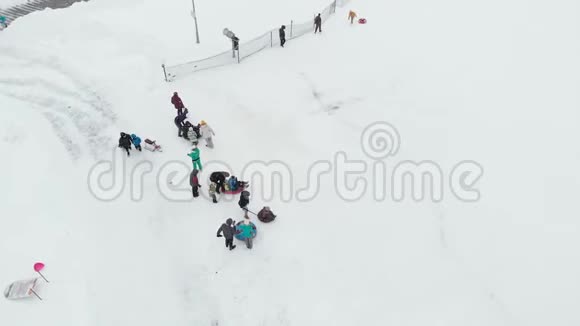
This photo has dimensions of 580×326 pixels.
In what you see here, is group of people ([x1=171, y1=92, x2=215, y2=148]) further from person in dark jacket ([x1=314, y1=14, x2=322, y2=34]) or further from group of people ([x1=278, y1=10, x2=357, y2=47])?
person in dark jacket ([x1=314, y1=14, x2=322, y2=34])

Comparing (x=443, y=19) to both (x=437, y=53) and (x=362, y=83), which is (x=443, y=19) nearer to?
(x=437, y=53)

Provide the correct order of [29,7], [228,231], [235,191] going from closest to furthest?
1. [228,231]
2. [235,191]
3. [29,7]

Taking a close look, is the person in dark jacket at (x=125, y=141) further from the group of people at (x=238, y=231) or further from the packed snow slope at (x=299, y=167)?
the group of people at (x=238, y=231)

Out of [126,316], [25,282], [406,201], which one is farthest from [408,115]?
[25,282]

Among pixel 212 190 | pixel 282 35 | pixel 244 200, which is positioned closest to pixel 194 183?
pixel 212 190

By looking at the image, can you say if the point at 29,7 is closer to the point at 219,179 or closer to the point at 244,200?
the point at 219,179

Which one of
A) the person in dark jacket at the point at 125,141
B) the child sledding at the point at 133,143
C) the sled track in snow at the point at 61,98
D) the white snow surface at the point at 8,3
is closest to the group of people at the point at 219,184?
the child sledding at the point at 133,143

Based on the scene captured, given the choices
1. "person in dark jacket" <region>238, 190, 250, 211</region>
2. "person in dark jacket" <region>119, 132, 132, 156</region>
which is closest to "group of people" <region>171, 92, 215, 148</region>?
"person in dark jacket" <region>119, 132, 132, 156</region>
